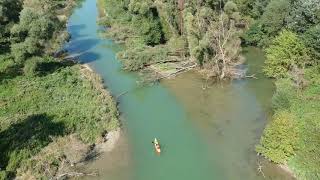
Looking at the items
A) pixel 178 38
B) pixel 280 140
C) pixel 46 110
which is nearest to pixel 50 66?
pixel 46 110

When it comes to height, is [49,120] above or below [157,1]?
below

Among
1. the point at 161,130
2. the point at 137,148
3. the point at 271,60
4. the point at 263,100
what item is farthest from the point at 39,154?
the point at 271,60

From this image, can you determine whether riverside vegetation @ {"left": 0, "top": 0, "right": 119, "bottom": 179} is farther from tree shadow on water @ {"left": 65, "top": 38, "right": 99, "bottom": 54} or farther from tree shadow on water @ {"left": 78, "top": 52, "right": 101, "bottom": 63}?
tree shadow on water @ {"left": 65, "top": 38, "right": 99, "bottom": 54}

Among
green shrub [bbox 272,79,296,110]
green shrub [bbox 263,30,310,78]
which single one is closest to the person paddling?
green shrub [bbox 272,79,296,110]

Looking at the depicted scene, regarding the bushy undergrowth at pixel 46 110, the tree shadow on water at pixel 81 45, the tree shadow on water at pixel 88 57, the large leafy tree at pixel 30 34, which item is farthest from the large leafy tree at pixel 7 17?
the tree shadow on water at pixel 88 57

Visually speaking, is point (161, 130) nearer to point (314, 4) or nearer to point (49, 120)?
point (49, 120)

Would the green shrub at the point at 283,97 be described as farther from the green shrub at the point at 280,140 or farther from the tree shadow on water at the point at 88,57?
the tree shadow on water at the point at 88,57
